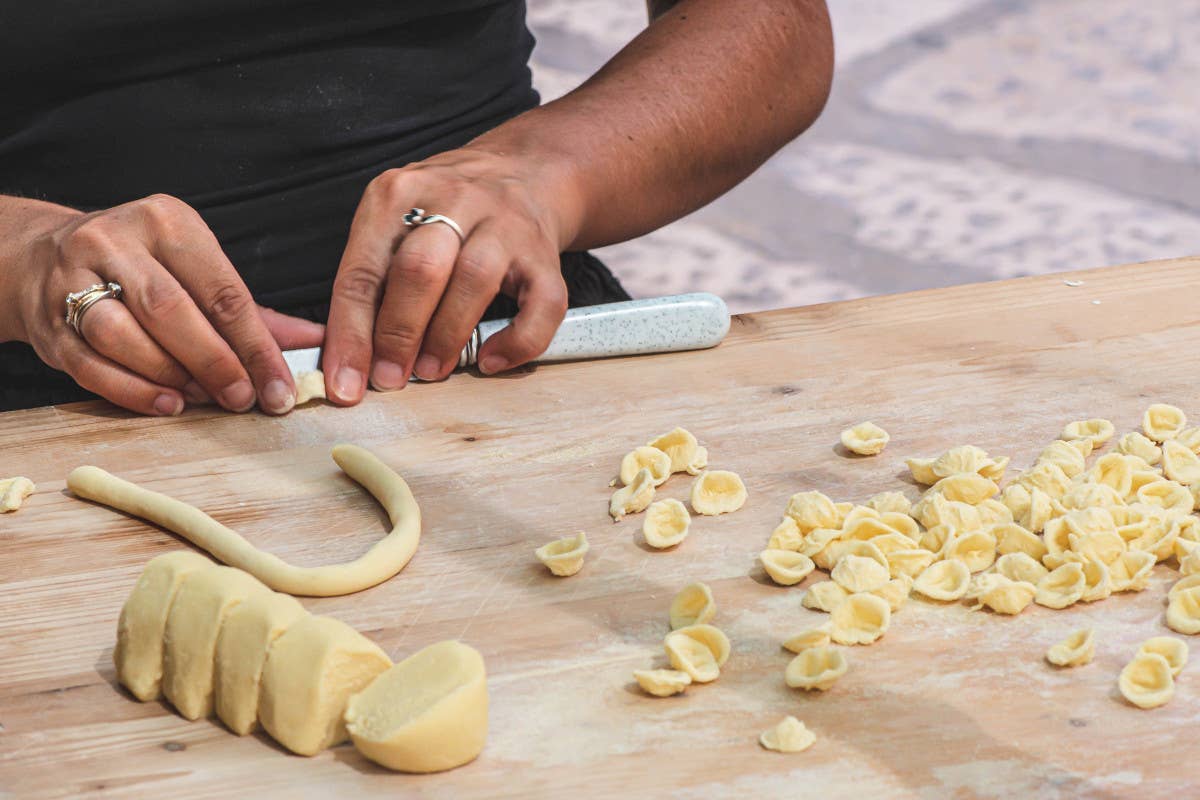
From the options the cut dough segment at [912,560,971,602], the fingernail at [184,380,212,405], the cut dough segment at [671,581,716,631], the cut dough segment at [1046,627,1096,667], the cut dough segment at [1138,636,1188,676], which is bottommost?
the cut dough segment at [1138,636,1188,676]

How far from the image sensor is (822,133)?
5.23 metres

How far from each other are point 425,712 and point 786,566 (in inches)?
13.9

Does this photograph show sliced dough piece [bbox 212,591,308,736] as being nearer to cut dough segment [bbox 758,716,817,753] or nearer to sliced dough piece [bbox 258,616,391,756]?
sliced dough piece [bbox 258,616,391,756]

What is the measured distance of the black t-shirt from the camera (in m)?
1.51

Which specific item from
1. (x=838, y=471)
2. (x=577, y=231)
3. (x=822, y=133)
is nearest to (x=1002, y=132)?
(x=822, y=133)

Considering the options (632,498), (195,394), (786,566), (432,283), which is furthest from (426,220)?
(786,566)

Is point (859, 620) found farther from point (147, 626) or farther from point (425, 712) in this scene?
point (147, 626)

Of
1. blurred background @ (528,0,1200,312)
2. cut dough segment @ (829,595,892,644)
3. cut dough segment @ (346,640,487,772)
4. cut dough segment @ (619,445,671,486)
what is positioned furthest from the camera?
blurred background @ (528,0,1200,312)

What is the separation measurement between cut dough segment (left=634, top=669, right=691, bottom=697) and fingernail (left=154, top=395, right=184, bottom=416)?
2.18 feet

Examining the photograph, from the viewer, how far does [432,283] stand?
1.33 metres

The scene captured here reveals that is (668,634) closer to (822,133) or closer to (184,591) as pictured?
(184,591)

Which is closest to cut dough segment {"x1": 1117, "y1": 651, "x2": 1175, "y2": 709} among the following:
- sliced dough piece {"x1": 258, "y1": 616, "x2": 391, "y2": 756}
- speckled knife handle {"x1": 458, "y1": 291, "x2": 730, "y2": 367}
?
sliced dough piece {"x1": 258, "y1": 616, "x2": 391, "y2": 756}

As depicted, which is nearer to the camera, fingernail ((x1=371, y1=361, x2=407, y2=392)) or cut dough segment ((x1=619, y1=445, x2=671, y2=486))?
cut dough segment ((x1=619, y1=445, x2=671, y2=486))

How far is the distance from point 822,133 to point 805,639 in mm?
4528
